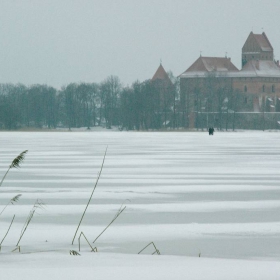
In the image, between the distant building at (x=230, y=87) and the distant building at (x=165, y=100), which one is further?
the distant building at (x=230, y=87)

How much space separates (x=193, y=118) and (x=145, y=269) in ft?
416

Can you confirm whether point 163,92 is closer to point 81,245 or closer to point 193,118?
point 193,118

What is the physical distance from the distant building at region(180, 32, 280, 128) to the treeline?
3715mm

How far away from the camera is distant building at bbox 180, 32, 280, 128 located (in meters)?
126

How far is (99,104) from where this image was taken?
135 m

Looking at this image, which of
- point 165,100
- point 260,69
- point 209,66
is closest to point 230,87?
point 165,100

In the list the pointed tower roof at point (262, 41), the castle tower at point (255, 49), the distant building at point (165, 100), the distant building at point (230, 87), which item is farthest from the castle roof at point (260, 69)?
the distant building at point (165, 100)

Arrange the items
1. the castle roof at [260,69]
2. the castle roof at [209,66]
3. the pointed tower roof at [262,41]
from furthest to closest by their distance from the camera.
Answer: the pointed tower roof at [262,41] → the castle roof at [209,66] → the castle roof at [260,69]

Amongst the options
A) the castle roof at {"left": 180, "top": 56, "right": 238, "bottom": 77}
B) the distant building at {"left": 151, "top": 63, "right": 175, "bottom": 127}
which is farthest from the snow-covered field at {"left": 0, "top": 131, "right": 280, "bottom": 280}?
the castle roof at {"left": 180, "top": 56, "right": 238, "bottom": 77}

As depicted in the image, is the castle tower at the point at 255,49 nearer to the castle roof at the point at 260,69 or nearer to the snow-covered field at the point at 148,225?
the castle roof at the point at 260,69

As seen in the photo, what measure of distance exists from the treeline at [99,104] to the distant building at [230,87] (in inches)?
146

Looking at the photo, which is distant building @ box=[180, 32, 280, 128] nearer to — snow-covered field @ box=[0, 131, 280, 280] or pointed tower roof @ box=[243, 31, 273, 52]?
pointed tower roof @ box=[243, 31, 273, 52]

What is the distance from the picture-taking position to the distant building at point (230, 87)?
415 feet

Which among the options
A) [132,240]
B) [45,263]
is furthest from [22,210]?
[45,263]
